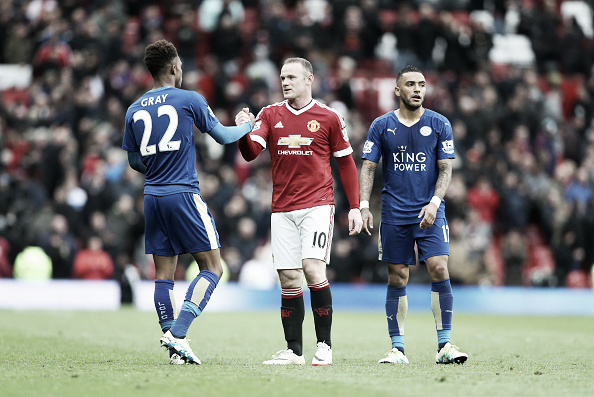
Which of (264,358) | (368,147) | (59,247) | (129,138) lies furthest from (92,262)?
(129,138)

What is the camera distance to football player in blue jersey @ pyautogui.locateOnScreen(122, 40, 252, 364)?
24.8 feet

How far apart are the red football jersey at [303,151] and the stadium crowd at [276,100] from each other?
32.8ft

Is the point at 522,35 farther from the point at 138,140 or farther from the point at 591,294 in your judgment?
the point at 138,140

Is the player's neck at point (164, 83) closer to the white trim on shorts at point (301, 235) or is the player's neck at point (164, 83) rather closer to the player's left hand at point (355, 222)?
the white trim on shorts at point (301, 235)

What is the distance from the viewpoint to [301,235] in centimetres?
803

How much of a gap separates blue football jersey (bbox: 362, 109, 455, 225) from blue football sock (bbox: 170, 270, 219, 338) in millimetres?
1925

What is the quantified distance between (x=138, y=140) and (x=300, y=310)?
1970 mm

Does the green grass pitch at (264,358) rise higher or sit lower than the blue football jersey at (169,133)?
lower

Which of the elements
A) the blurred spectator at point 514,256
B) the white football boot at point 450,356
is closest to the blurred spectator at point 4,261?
the blurred spectator at point 514,256

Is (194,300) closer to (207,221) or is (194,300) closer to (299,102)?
(207,221)

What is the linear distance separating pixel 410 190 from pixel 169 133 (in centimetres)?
234

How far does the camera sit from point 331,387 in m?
A: 6.11

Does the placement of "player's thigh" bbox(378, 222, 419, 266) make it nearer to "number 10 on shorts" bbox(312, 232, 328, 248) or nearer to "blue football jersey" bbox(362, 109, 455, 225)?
"blue football jersey" bbox(362, 109, 455, 225)

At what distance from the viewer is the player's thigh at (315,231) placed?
793cm
